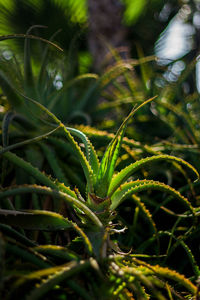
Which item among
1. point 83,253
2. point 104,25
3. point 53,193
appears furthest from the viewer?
point 104,25

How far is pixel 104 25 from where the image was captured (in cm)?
280

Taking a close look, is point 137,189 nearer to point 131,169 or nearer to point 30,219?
point 131,169

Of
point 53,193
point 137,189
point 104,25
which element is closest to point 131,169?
point 137,189

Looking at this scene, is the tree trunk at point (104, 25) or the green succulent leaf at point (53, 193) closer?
the green succulent leaf at point (53, 193)

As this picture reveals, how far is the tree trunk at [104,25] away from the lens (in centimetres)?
270

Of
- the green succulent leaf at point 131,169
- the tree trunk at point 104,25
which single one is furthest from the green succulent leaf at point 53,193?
the tree trunk at point 104,25

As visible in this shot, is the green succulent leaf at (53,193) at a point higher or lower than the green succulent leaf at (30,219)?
higher

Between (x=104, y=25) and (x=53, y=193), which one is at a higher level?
(x=104, y=25)

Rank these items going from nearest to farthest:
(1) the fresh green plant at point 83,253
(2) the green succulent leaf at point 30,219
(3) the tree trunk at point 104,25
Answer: (1) the fresh green plant at point 83,253 < (2) the green succulent leaf at point 30,219 < (3) the tree trunk at point 104,25

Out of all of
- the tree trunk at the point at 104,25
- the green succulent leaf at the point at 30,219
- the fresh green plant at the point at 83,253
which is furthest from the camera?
the tree trunk at the point at 104,25

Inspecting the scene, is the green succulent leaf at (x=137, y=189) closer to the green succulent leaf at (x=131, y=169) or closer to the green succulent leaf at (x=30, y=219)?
the green succulent leaf at (x=131, y=169)

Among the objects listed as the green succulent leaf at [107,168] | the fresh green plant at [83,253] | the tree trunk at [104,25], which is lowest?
the fresh green plant at [83,253]

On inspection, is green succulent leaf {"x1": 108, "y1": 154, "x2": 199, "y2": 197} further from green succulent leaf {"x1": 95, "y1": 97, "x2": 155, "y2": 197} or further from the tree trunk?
the tree trunk

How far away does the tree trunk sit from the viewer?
2.70 meters
